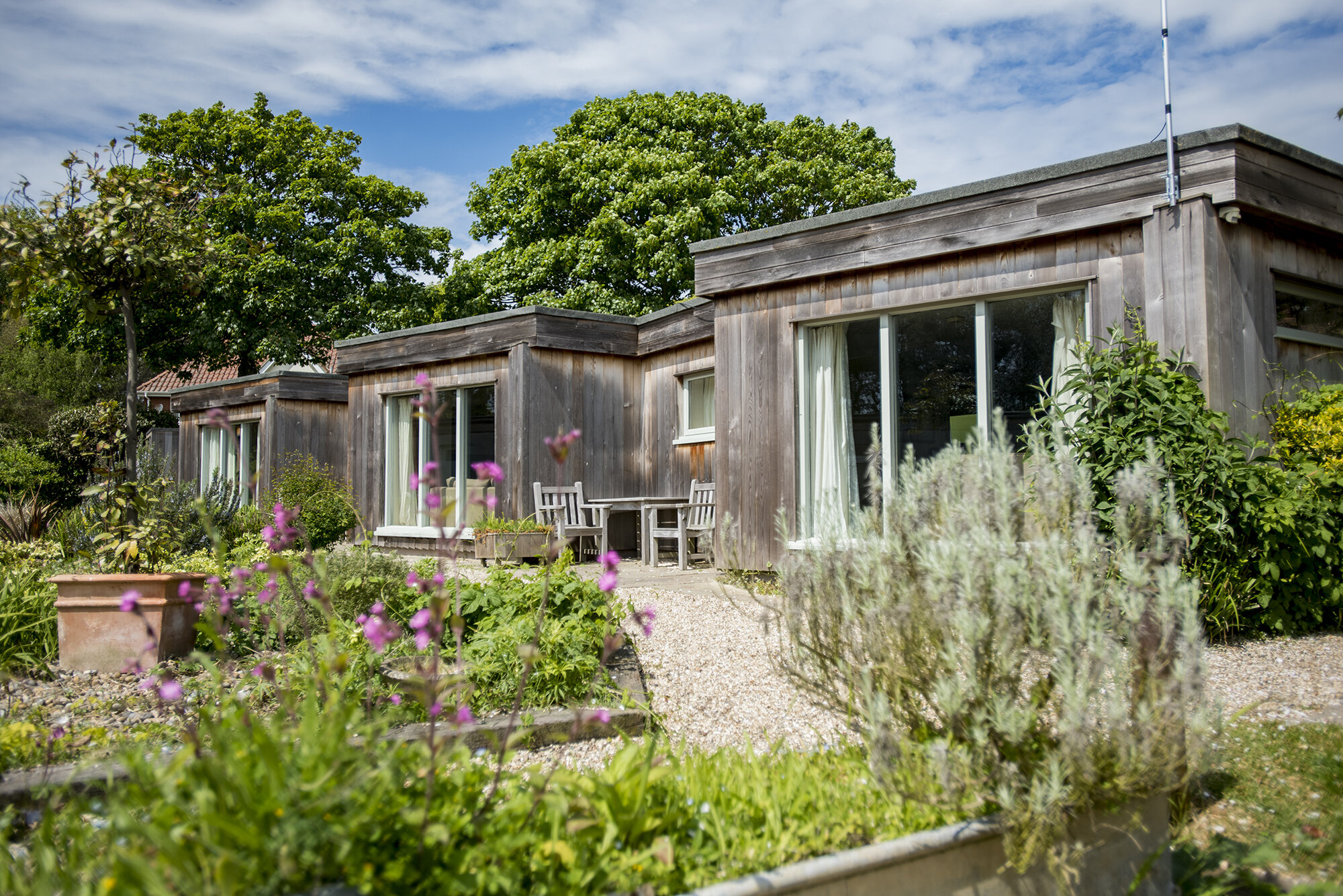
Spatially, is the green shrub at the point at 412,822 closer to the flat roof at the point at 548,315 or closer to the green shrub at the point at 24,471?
the flat roof at the point at 548,315

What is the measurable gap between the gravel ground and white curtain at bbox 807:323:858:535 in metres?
3.04

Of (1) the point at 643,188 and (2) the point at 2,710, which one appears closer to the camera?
(2) the point at 2,710

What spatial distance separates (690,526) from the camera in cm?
915

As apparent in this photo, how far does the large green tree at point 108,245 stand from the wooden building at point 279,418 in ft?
27.0

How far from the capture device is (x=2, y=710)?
341cm

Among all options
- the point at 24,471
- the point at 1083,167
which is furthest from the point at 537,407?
the point at 24,471

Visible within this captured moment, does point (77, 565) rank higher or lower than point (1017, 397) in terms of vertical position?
lower

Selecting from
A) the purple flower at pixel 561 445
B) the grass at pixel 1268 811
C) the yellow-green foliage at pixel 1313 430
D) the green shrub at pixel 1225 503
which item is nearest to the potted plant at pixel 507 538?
the green shrub at pixel 1225 503

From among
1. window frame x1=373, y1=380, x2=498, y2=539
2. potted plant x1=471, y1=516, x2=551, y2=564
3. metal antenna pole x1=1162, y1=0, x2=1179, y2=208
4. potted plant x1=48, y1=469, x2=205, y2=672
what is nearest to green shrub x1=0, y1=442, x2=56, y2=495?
window frame x1=373, y1=380, x2=498, y2=539

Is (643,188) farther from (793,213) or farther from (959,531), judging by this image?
(959,531)

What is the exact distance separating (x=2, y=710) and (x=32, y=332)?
76.5 feet

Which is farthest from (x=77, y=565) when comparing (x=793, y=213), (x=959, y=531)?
(x=793, y=213)

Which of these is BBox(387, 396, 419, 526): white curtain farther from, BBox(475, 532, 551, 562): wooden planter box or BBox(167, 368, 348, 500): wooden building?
BBox(167, 368, 348, 500): wooden building

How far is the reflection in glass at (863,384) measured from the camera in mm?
6707
